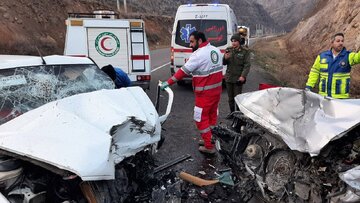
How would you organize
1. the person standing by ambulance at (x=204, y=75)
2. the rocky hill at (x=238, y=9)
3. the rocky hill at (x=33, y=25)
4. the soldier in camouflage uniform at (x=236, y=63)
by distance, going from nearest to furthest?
the person standing by ambulance at (x=204, y=75)
the soldier in camouflage uniform at (x=236, y=63)
the rocky hill at (x=33, y=25)
the rocky hill at (x=238, y=9)

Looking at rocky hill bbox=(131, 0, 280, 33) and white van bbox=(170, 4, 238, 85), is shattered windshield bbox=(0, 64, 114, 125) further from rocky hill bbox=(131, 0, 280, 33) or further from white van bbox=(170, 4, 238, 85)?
rocky hill bbox=(131, 0, 280, 33)

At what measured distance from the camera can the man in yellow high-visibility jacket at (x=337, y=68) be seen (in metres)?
5.09

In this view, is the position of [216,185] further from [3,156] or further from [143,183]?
[3,156]

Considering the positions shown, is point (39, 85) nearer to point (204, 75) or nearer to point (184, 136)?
point (204, 75)

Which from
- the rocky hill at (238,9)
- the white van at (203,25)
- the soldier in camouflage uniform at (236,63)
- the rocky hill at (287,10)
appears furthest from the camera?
the rocky hill at (287,10)

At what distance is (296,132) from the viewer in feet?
10.5

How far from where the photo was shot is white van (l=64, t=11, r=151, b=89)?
8.80 m

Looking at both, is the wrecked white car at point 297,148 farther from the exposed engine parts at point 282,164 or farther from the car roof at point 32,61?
the car roof at point 32,61

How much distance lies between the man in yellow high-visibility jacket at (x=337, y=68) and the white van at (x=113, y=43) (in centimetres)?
462

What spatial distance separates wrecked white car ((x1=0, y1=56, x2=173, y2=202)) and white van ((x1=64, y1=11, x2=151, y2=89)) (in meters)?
4.74

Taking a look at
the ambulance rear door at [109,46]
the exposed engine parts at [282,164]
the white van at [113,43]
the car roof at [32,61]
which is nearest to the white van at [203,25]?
the white van at [113,43]

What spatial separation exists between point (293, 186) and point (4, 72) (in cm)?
290

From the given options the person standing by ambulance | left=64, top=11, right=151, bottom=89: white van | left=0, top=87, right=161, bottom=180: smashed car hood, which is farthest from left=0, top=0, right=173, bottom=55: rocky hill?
left=0, top=87, right=161, bottom=180: smashed car hood

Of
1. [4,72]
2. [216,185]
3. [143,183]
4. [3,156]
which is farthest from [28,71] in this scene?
[216,185]
